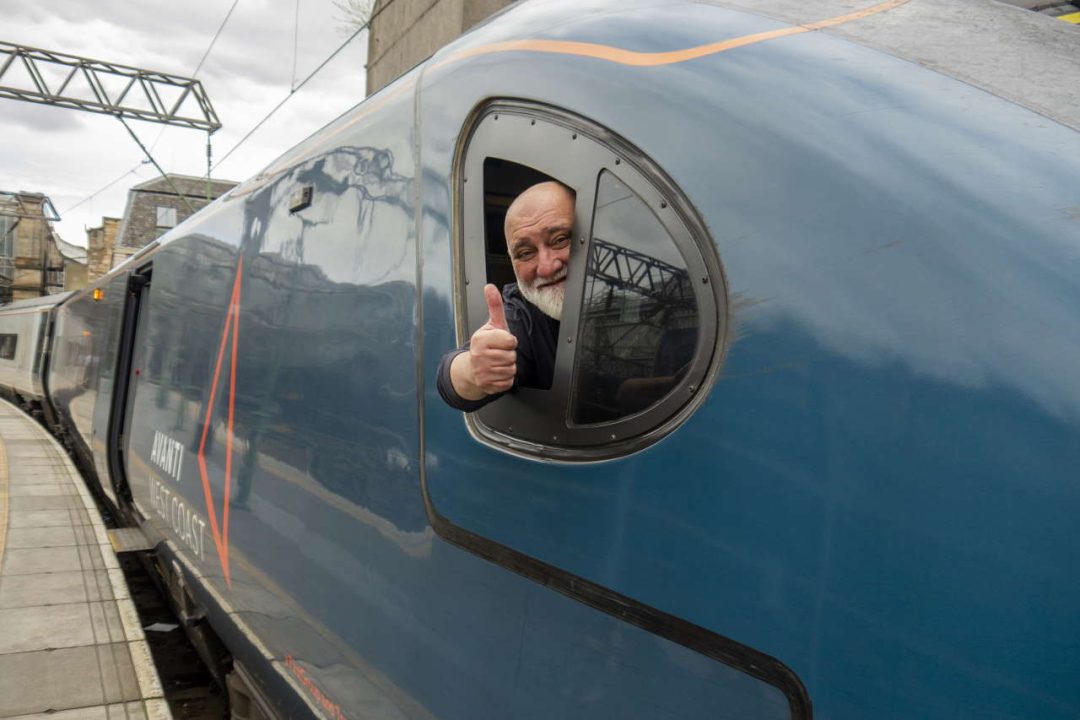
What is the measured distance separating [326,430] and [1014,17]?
212cm

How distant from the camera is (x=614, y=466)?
1.57 m

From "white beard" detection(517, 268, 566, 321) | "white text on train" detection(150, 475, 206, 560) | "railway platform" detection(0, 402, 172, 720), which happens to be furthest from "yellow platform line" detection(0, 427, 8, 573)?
"white beard" detection(517, 268, 566, 321)

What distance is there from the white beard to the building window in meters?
40.4

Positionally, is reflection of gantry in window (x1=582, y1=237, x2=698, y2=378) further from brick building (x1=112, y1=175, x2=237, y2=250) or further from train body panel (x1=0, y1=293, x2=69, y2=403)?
brick building (x1=112, y1=175, x2=237, y2=250)

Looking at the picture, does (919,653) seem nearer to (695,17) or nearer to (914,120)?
(914,120)

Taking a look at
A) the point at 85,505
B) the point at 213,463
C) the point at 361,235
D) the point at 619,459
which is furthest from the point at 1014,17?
the point at 85,505

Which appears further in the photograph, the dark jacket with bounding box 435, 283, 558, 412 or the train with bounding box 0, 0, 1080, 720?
the dark jacket with bounding box 435, 283, 558, 412

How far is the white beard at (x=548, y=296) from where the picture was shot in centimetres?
181

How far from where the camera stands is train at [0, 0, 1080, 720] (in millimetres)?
1188

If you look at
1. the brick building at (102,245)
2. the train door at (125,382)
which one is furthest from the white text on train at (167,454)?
the brick building at (102,245)

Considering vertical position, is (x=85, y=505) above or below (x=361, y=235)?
below

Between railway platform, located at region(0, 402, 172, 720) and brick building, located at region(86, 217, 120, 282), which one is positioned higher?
brick building, located at region(86, 217, 120, 282)

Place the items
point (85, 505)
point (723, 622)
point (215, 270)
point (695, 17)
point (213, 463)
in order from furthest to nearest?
1. point (85, 505)
2. point (215, 270)
3. point (213, 463)
4. point (695, 17)
5. point (723, 622)

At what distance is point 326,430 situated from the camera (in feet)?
8.69
